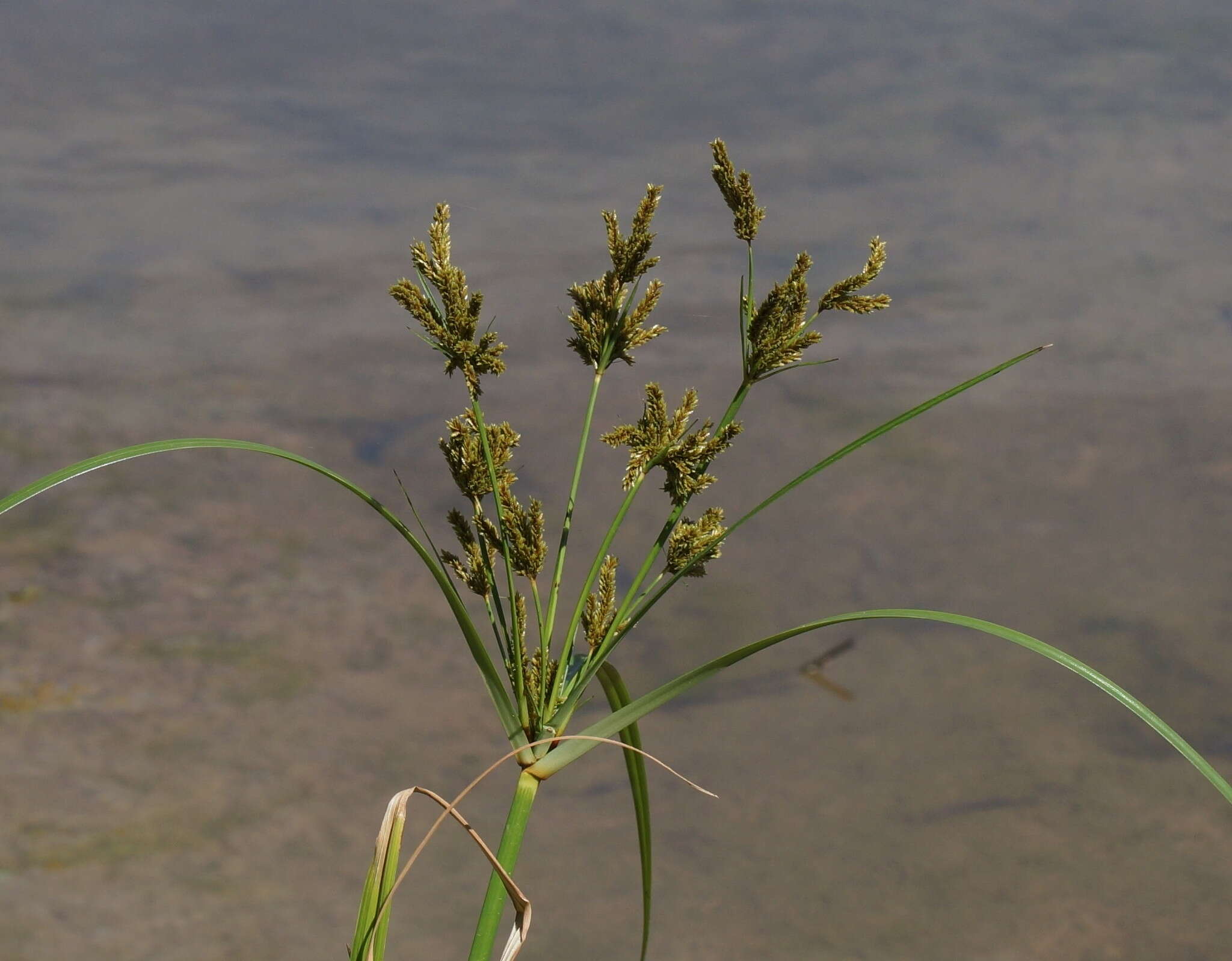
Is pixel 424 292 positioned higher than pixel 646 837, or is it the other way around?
pixel 424 292

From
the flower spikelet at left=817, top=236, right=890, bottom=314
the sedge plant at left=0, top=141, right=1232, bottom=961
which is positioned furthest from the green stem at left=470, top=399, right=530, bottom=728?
the flower spikelet at left=817, top=236, right=890, bottom=314

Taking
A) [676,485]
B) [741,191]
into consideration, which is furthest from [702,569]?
[741,191]

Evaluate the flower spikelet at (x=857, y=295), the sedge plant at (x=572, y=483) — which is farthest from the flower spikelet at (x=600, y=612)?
the flower spikelet at (x=857, y=295)

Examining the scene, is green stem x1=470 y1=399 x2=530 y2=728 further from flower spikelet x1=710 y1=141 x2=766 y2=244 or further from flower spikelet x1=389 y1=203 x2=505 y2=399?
flower spikelet x1=710 y1=141 x2=766 y2=244

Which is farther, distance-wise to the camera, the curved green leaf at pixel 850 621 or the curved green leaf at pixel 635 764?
the curved green leaf at pixel 635 764

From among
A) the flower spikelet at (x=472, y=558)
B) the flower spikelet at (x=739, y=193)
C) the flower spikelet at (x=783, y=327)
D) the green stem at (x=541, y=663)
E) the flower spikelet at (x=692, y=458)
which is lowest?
the green stem at (x=541, y=663)

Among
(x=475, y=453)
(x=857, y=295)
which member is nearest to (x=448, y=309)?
(x=475, y=453)

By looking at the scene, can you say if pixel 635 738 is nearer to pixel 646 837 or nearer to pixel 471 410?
pixel 646 837

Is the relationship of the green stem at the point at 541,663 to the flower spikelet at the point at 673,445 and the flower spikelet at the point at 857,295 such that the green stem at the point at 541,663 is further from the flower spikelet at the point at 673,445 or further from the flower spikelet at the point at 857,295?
the flower spikelet at the point at 857,295
